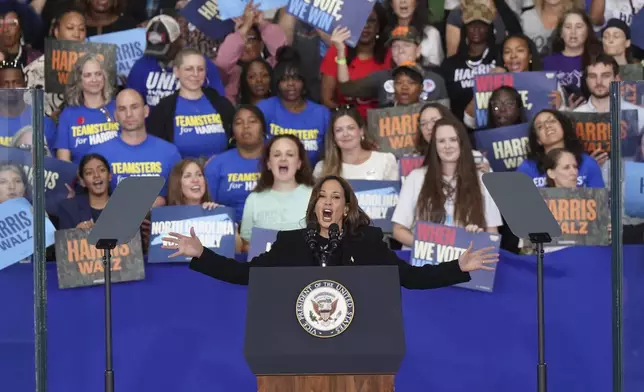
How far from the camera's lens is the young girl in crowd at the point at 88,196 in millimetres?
8008

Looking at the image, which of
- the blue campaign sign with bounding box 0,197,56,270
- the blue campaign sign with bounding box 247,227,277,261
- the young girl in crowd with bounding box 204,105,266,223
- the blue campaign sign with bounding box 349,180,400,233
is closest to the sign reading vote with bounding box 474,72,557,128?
the blue campaign sign with bounding box 349,180,400,233

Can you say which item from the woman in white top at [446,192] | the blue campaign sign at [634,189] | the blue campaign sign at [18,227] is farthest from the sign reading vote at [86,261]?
the blue campaign sign at [634,189]

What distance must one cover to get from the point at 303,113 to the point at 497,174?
10.4 feet

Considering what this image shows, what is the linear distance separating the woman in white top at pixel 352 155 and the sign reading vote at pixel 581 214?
4.31 ft

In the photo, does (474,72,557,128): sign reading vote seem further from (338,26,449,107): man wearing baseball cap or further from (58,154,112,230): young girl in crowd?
(58,154,112,230): young girl in crowd

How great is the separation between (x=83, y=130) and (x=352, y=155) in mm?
1802

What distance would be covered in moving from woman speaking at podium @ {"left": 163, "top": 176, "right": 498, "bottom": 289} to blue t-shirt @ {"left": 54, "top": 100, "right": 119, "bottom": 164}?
2.94 meters

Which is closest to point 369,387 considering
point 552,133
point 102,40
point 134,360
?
point 134,360

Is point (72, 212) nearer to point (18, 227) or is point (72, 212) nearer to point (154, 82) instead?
point (154, 82)

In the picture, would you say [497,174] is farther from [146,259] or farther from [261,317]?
[146,259]

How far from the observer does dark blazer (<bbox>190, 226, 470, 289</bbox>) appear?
5.94m

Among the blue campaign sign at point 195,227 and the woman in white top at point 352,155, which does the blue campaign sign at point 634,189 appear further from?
the woman in white top at point 352,155

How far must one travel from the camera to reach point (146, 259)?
24.2 ft

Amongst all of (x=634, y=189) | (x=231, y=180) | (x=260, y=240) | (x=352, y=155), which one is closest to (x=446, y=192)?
(x=352, y=155)
